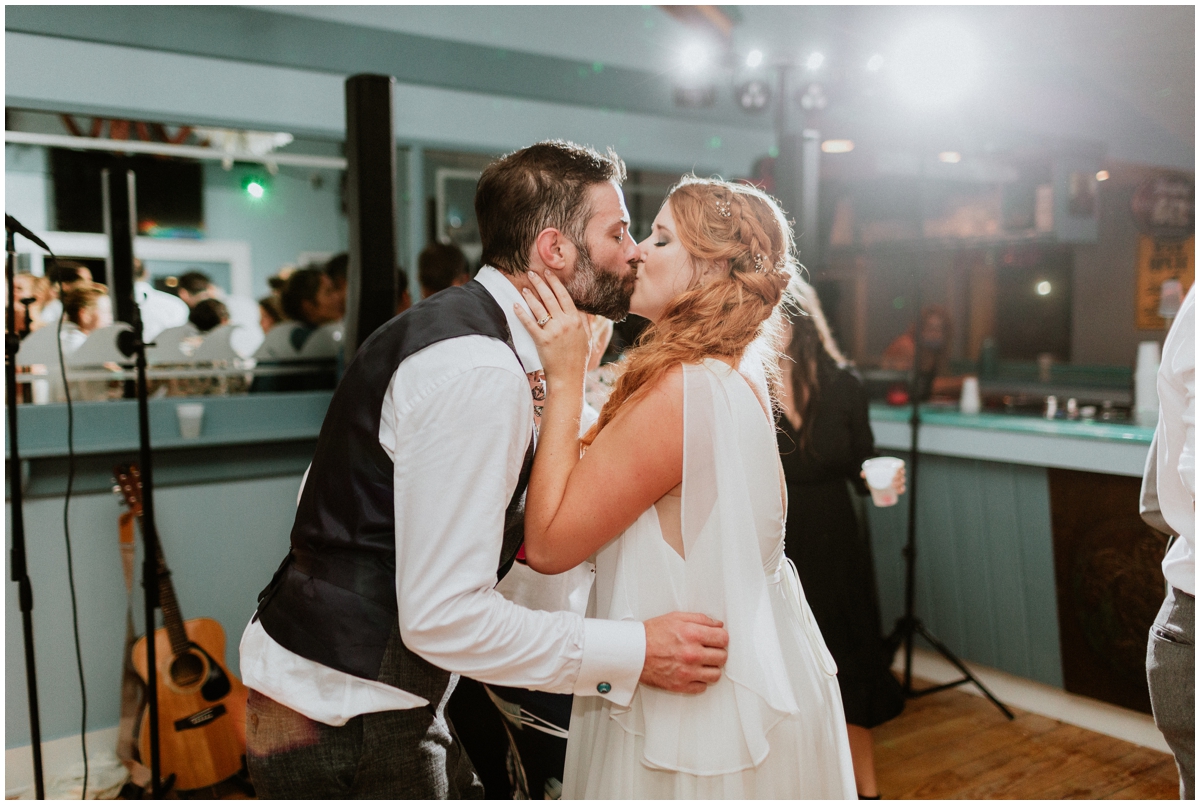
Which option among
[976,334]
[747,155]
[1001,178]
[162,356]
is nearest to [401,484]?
[162,356]

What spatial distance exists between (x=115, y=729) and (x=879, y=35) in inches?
208

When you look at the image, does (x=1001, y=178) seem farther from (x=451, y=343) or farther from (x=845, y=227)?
(x=451, y=343)

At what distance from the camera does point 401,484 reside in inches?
45.5

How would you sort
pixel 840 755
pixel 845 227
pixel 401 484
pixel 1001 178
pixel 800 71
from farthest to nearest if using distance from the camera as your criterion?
pixel 845 227 → pixel 800 71 → pixel 1001 178 → pixel 840 755 → pixel 401 484

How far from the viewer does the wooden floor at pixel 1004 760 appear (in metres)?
2.84

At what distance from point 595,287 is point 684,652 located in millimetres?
597

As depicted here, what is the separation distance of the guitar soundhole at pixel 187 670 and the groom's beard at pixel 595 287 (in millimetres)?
2308

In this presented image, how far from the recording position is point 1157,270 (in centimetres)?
421

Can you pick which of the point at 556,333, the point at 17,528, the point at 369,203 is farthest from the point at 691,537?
the point at 369,203

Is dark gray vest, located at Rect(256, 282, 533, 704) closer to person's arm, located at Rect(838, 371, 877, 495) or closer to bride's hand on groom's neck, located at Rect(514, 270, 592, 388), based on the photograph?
bride's hand on groom's neck, located at Rect(514, 270, 592, 388)

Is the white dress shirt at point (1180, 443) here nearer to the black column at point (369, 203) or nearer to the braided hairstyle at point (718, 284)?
the braided hairstyle at point (718, 284)

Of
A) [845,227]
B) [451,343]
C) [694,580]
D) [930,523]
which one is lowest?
[930,523]

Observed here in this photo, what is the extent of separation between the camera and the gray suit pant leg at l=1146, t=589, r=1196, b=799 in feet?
4.60

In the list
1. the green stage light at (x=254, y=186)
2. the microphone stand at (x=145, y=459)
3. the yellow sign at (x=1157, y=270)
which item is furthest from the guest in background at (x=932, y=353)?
the microphone stand at (x=145, y=459)
